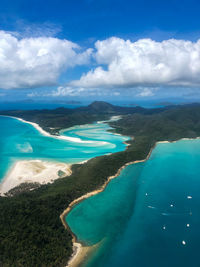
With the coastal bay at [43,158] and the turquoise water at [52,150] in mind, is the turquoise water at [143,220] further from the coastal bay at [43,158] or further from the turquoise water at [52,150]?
the turquoise water at [52,150]

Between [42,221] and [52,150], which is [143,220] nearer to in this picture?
[42,221]

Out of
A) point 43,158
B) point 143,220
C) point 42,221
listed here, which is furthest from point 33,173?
point 143,220

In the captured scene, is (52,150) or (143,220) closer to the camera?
(143,220)

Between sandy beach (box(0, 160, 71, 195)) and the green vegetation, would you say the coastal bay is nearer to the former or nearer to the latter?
sandy beach (box(0, 160, 71, 195))

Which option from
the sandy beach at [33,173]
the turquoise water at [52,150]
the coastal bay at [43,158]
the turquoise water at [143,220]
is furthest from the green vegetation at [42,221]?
the turquoise water at [52,150]

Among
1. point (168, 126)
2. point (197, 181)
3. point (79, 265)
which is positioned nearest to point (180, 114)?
point (168, 126)

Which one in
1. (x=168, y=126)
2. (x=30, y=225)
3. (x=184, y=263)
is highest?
(x=168, y=126)

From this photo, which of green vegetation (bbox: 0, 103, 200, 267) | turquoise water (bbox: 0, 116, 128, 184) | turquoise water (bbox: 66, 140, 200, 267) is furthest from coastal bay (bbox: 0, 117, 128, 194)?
turquoise water (bbox: 66, 140, 200, 267)

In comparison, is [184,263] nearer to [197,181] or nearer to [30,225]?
[30,225]
